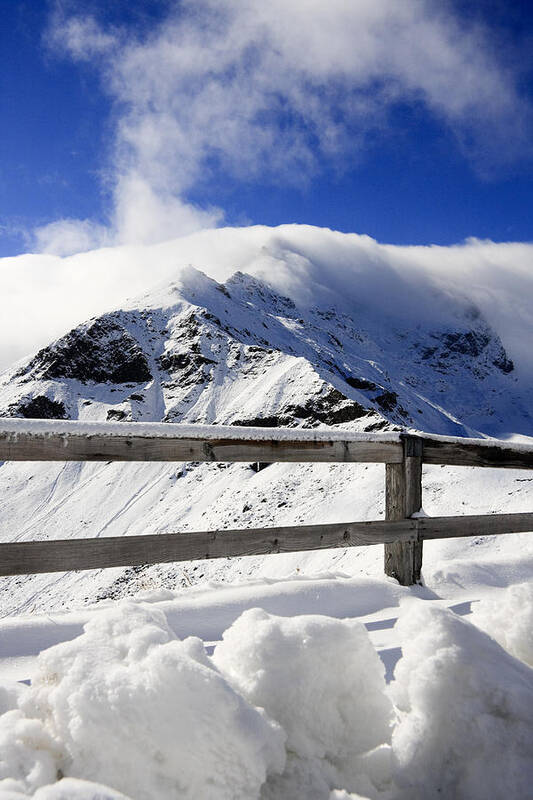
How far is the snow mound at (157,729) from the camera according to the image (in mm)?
738

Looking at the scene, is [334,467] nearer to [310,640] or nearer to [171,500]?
[171,500]

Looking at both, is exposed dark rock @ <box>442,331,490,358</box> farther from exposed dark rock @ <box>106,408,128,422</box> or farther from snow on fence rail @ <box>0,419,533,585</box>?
snow on fence rail @ <box>0,419,533,585</box>

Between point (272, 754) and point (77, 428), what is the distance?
2.35 metres

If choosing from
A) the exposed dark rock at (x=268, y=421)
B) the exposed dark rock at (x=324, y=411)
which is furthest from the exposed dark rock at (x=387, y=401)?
the exposed dark rock at (x=324, y=411)

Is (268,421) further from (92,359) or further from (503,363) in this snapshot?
(503,363)

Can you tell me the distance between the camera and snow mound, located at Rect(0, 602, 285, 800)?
0.74 m

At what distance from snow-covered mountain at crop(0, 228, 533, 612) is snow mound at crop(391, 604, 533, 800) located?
504 centimetres

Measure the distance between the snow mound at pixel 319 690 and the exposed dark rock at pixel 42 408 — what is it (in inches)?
2207

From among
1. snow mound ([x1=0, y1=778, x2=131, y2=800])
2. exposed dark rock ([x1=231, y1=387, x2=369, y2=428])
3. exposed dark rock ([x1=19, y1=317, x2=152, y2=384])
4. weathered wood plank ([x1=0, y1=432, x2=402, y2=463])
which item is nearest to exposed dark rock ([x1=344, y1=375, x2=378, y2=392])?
exposed dark rock ([x1=19, y1=317, x2=152, y2=384])

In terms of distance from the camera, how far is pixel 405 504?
12.6 ft

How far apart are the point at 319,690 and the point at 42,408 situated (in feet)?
191

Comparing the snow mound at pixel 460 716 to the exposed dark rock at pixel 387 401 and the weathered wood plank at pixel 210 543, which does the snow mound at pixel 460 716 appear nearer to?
the weathered wood plank at pixel 210 543

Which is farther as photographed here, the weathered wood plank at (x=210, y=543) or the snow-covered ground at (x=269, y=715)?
the weathered wood plank at (x=210, y=543)

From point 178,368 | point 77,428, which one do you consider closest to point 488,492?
point 77,428
